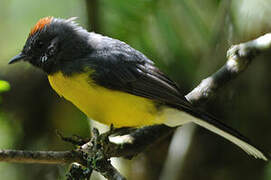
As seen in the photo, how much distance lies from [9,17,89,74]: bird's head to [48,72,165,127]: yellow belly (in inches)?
8.5

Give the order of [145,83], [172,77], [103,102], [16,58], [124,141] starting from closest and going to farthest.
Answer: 1. [103,102]
2. [124,141]
3. [145,83]
4. [16,58]
5. [172,77]

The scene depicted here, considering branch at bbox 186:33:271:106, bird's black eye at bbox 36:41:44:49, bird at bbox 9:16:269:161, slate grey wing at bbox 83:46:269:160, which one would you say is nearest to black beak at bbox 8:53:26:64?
bird at bbox 9:16:269:161

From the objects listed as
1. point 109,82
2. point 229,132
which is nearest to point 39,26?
point 109,82

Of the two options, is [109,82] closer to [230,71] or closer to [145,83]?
[145,83]

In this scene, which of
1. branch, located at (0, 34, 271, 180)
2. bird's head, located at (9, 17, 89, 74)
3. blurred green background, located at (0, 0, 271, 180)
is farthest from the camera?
blurred green background, located at (0, 0, 271, 180)

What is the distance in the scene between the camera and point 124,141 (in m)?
4.01

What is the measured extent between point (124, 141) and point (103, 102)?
42 cm

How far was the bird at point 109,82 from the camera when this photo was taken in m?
3.92

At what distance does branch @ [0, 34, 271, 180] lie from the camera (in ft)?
9.27

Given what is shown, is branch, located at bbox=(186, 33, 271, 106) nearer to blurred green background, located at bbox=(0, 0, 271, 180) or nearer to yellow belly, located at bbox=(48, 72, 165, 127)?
blurred green background, located at bbox=(0, 0, 271, 180)

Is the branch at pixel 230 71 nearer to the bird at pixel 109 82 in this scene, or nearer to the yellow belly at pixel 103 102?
the bird at pixel 109 82

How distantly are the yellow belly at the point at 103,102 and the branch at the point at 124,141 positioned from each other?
0.19m

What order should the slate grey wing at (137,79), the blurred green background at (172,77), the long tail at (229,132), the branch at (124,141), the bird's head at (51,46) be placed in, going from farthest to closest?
the blurred green background at (172,77) < the bird's head at (51,46) < the slate grey wing at (137,79) < the long tail at (229,132) < the branch at (124,141)

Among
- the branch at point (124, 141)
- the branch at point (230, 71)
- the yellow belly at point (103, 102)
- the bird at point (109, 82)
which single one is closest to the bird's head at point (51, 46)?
the bird at point (109, 82)
